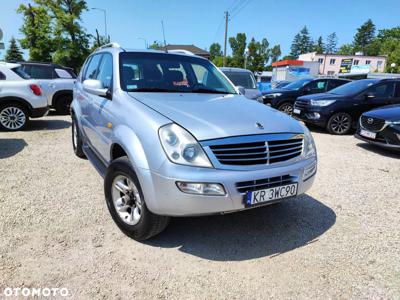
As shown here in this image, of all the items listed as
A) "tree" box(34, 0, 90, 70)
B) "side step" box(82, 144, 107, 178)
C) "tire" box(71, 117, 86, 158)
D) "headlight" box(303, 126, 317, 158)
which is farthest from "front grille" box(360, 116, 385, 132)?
"tree" box(34, 0, 90, 70)

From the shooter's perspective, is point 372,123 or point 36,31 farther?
point 36,31

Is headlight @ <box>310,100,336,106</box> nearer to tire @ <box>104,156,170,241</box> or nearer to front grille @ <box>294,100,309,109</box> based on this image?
front grille @ <box>294,100,309,109</box>

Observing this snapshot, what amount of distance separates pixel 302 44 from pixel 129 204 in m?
125

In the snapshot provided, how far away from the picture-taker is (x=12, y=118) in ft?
24.6

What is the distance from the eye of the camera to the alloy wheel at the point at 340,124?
27.9 ft

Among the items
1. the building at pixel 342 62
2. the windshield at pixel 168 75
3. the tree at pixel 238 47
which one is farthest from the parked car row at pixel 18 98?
the tree at pixel 238 47

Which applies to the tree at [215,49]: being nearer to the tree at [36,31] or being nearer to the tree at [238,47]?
the tree at [238,47]

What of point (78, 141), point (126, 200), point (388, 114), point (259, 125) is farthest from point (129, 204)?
point (388, 114)

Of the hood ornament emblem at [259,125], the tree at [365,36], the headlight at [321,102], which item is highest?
the tree at [365,36]

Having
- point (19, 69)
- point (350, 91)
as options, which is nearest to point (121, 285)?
point (19, 69)

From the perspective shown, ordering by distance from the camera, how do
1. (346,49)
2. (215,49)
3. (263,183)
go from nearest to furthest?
(263,183)
(346,49)
(215,49)

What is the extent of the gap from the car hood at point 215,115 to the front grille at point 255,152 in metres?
0.10

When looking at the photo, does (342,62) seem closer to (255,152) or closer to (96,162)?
(96,162)

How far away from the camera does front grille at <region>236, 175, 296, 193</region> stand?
2.42 m
